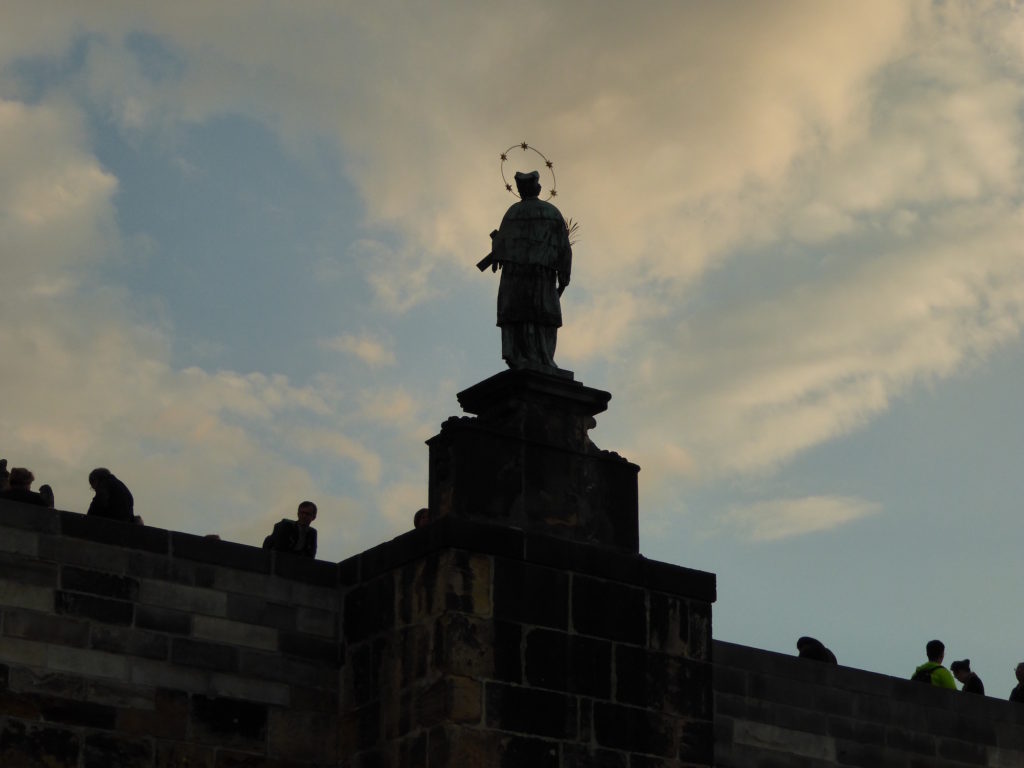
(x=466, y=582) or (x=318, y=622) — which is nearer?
(x=466, y=582)

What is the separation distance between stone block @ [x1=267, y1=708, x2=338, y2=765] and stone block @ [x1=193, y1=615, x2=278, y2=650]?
1.84 feet

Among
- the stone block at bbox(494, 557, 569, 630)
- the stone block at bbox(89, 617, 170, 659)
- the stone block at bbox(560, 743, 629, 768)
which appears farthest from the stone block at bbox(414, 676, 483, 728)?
the stone block at bbox(89, 617, 170, 659)

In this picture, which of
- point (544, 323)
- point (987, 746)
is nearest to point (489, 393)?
point (544, 323)

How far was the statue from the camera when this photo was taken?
65.0 ft

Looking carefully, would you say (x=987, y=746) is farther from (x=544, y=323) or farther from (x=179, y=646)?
(x=179, y=646)

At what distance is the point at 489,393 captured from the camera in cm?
1967

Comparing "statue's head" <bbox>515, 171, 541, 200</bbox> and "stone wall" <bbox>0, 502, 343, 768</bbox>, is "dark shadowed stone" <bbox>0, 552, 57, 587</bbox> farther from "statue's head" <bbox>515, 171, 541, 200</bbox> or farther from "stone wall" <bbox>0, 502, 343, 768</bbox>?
"statue's head" <bbox>515, 171, 541, 200</bbox>

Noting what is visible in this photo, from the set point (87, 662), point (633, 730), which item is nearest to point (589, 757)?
point (633, 730)

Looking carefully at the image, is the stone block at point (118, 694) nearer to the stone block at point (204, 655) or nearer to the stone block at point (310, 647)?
the stone block at point (204, 655)

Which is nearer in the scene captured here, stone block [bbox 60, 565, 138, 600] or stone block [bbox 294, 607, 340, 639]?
stone block [bbox 60, 565, 138, 600]

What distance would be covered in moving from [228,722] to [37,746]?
167 centimetres

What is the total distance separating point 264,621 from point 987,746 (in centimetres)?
778

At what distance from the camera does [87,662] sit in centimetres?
1764

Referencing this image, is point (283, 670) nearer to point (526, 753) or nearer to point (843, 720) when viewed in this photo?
point (526, 753)
